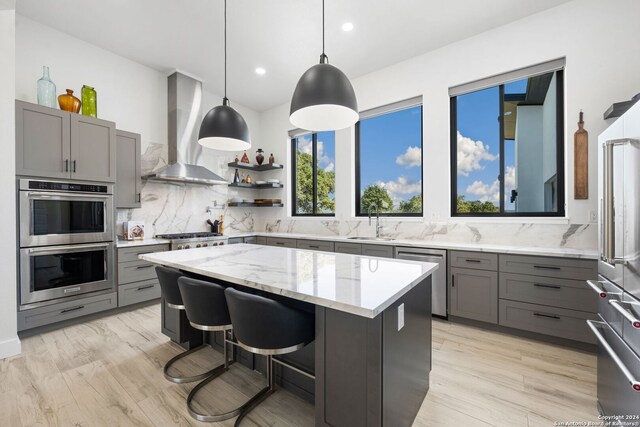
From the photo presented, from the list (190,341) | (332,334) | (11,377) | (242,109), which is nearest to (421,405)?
(332,334)

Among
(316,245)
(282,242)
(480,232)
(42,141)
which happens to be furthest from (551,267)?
(42,141)

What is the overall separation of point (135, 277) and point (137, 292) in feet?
0.64

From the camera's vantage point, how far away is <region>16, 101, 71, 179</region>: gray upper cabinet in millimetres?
2549

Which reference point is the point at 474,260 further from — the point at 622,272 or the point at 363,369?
the point at 363,369

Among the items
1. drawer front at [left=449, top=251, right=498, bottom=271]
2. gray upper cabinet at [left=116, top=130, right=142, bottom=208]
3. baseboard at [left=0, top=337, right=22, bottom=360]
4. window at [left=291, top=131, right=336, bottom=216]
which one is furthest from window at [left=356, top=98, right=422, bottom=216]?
baseboard at [left=0, top=337, right=22, bottom=360]

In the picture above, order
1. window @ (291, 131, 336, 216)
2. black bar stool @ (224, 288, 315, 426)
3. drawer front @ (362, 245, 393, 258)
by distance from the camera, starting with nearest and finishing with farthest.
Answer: black bar stool @ (224, 288, 315, 426), drawer front @ (362, 245, 393, 258), window @ (291, 131, 336, 216)

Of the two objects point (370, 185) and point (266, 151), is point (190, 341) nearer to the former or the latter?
point (370, 185)

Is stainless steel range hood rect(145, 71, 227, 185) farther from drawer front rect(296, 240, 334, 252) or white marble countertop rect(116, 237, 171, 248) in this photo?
drawer front rect(296, 240, 334, 252)

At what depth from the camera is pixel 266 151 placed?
18.3 ft

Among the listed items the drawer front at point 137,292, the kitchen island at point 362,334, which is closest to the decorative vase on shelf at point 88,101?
the drawer front at point 137,292

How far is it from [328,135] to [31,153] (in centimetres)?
399

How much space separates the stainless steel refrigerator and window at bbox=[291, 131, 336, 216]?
3.63m

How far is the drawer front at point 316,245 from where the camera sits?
394cm

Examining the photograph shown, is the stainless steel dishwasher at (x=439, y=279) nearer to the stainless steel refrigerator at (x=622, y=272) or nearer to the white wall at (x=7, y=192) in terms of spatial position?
the stainless steel refrigerator at (x=622, y=272)
